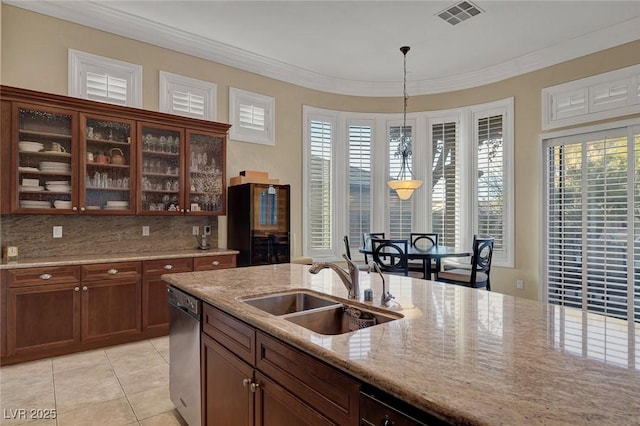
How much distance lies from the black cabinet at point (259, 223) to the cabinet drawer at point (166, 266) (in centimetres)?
69

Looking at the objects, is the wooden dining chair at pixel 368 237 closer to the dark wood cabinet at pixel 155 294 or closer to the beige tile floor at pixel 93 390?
the dark wood cabinet at pixel 155 294

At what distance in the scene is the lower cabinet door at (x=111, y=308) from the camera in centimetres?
349

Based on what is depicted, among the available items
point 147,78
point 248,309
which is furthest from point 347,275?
point 147,78

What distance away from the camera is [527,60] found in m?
4.97

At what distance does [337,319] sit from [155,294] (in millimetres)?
2740

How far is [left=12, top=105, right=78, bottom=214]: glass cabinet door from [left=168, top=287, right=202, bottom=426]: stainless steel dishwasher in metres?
1.99

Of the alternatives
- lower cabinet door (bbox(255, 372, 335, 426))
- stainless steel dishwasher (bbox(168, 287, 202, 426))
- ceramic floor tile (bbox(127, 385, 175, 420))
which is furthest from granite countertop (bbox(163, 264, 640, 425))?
ceramic floor tile (bbox(127, 385, 175, 420))

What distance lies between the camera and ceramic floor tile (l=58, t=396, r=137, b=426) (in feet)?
7.93

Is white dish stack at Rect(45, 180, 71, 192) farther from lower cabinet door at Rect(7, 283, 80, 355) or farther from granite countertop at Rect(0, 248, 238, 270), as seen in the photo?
lower cabinet door at Rect(7, 283, 80, 355)

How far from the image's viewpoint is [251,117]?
5152 millimetres

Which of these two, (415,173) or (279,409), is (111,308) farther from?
(415,173)

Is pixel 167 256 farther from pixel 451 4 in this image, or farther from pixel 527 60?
pixel 527 60

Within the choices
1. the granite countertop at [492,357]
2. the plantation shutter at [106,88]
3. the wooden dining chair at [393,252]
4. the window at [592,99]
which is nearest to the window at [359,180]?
the wooden dining chair at [393,252]

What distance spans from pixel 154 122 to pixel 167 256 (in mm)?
1510
